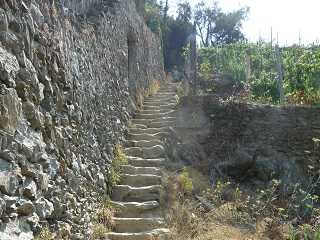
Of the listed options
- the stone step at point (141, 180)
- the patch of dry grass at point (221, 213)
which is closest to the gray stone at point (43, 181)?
the patch of dry grass at point (221, 213)

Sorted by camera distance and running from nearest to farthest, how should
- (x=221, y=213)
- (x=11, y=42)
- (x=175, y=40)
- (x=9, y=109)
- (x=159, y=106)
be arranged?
1. (x=9, y=109)
2. (x=11, y=42)
3. (x=221, y=213)
4. (x=159, y=106)
5. (x=175, y=40)

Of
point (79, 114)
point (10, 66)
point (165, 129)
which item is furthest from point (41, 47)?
point (165, 129)

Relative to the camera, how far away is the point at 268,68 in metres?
14.8

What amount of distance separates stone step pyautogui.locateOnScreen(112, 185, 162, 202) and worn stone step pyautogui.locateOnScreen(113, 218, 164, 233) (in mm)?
Answer: 695

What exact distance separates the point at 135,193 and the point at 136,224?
2.90 feet

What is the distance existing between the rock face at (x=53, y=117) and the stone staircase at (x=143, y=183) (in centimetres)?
38

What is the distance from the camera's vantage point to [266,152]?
865 centimetres

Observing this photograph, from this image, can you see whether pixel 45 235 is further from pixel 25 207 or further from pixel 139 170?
pixel 139 170

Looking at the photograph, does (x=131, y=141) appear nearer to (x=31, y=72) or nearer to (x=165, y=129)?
(x=165, y=129)

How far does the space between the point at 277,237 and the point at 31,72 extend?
3.88 m

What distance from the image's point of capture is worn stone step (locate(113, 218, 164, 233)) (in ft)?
20.8

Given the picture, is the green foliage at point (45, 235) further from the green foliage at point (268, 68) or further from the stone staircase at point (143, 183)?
the green foliage at point (268, 68)

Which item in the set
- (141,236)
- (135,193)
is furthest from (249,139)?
(141,236)

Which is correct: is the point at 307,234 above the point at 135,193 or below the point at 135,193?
below
